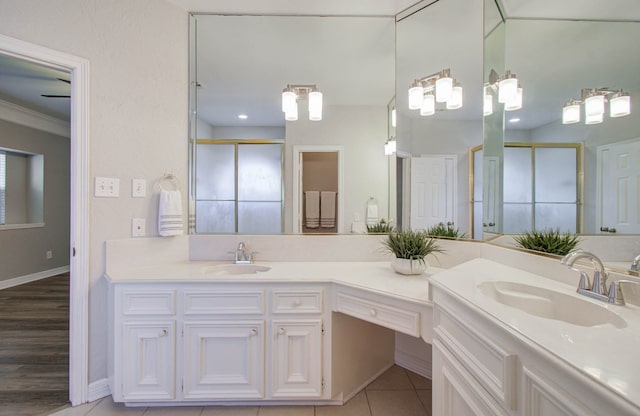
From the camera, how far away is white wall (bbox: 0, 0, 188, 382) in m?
1.58

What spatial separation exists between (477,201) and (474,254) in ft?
1.13

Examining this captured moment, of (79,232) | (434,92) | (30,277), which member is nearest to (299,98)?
(434,92)

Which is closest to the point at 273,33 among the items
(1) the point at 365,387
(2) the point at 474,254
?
(2) the point at 474,254

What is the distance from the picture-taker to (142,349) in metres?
1.53

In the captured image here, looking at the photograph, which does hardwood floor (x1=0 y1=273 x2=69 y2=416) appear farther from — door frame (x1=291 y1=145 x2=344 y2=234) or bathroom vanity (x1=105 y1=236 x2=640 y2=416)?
door frame (x1=291 y1=145 x2=344 y2=234)

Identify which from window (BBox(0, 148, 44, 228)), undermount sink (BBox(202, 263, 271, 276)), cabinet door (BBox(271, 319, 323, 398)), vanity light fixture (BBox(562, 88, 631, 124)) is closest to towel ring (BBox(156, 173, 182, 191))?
undermount sink (BBox(202, 263, 271, 276))

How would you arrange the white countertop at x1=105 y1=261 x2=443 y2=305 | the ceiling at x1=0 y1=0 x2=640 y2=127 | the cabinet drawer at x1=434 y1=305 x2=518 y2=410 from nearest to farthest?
the cabinet drawer at x1=434 y1=305 x2=518 y2=410
the ceiling at x1=0 y1=0 x2=640 y2=127
the white countertop at x1=105 y1=261 x2=443 y2=305

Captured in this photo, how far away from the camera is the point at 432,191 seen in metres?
1.94

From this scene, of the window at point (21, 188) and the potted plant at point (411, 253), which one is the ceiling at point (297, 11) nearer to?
the window at point (21, 188)

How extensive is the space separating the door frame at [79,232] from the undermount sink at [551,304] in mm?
2137

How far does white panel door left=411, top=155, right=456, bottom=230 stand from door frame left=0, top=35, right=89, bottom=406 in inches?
84.3

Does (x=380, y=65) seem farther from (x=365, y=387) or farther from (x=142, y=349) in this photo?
(x=142, y=349)

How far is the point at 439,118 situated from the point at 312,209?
3.65 feet

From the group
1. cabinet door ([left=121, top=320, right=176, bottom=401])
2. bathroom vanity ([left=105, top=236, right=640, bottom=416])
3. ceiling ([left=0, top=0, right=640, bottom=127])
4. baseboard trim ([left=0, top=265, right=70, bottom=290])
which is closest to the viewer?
bathroom vanity ([left=105, top=236, right=640, bottom=416])
